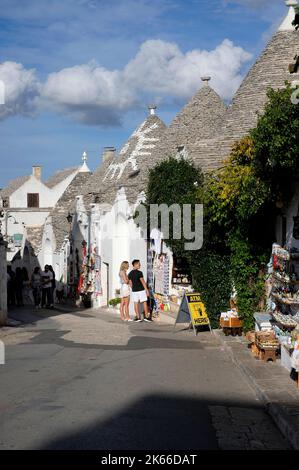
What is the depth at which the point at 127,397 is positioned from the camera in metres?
9.65

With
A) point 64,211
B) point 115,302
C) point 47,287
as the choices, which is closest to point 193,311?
point 47,287

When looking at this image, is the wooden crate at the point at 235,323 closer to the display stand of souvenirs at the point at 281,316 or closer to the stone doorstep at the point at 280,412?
the display stand of souvenirs at the point at 281,316

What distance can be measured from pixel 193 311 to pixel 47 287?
36.7ft

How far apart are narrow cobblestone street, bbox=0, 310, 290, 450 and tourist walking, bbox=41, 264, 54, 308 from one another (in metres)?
10.5

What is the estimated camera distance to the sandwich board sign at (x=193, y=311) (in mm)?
16719

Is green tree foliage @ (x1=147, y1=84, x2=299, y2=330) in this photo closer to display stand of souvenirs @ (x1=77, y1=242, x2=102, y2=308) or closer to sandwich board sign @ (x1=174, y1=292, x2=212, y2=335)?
sandwich board sign @ (x1=174, y1=292, x2=212, y2=335)

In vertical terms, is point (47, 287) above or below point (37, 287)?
above

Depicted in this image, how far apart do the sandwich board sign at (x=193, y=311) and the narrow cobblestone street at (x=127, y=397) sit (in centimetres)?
64

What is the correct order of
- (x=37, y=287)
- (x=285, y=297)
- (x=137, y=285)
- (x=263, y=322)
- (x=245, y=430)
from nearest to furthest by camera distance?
(x=245, y=430), (x=285, y=297), (x=263, y=322), (x=137, y=285), (x=37, y=287)

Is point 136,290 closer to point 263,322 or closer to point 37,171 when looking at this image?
point 263,322

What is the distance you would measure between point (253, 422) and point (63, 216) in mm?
39790

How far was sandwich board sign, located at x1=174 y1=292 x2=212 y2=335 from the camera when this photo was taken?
54.9ft
